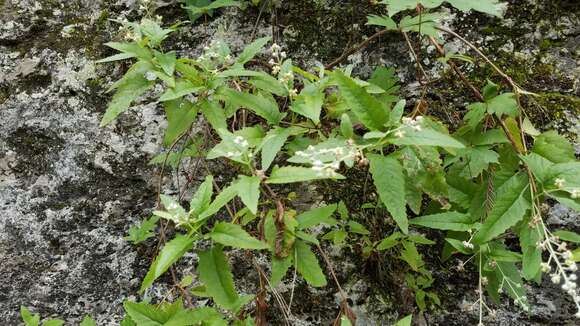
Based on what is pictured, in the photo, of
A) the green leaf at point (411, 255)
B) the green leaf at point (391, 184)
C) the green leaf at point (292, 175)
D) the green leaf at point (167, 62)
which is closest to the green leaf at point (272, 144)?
the green leaf at point (292, 175)

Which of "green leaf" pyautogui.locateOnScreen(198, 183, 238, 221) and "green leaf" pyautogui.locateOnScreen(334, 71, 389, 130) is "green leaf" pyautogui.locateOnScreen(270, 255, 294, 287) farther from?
"green leaf" pyautogui.locateOnScreen(334, 71, 389, 130)

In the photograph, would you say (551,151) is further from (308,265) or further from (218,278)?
(218,278)

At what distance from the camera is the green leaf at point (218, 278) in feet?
5.24

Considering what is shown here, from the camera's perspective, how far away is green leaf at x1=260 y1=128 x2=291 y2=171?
1544 millimetres

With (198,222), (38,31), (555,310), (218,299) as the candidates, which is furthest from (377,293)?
(38,31)

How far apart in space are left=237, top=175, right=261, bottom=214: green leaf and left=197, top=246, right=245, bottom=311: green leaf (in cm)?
29

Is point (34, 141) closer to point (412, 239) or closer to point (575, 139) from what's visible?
point (412, 239)

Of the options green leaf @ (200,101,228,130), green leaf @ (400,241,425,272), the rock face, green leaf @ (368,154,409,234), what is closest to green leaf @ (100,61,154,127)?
green leaf @ (200,101,228,130)

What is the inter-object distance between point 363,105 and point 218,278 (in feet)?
2.44

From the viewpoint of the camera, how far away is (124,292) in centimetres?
233

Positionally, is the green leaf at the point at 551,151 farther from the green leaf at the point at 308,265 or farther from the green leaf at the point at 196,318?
the green leaf at the point at 196,318

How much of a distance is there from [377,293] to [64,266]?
153 centimetres

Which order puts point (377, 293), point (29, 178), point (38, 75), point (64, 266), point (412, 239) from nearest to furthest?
point (412, 239), point (377, 293), point (64, 266), point (29, 178), point (38, 75)

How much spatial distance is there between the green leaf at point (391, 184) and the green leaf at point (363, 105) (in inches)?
4.6
